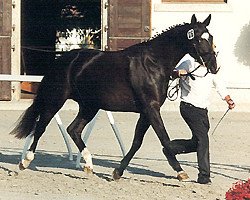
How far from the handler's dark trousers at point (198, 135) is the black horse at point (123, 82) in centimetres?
19

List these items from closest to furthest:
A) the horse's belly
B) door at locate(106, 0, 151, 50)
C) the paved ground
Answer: the paved ground → the horse's belly → door at locate(106, 0, 151, 50)

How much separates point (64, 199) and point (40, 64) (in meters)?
14.0

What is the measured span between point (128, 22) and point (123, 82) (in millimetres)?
8749

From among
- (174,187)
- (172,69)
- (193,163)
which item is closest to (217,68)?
(172,69)

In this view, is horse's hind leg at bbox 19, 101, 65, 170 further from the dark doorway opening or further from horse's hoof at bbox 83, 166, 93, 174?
the dark doorway opening

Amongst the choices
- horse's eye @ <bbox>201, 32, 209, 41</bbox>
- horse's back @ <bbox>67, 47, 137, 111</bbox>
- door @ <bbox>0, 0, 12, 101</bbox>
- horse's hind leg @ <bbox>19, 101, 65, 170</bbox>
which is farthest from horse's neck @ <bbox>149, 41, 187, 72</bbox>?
door @ <bbox>0, 0, 12, 101</bbox>

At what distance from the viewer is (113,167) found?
9695mm

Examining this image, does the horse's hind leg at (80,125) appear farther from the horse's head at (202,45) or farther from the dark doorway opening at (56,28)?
the dark doorway opening at (56,28)

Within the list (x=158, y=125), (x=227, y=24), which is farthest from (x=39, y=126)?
(x=227, y=24)

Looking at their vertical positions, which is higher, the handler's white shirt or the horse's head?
the horse's head

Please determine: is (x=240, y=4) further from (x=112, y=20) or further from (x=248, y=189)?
(x=248, y=189)

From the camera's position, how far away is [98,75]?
28.9 feet

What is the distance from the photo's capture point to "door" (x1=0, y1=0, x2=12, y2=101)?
56.6ft

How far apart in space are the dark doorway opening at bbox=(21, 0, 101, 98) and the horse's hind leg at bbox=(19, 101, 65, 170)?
1090 centimetres
